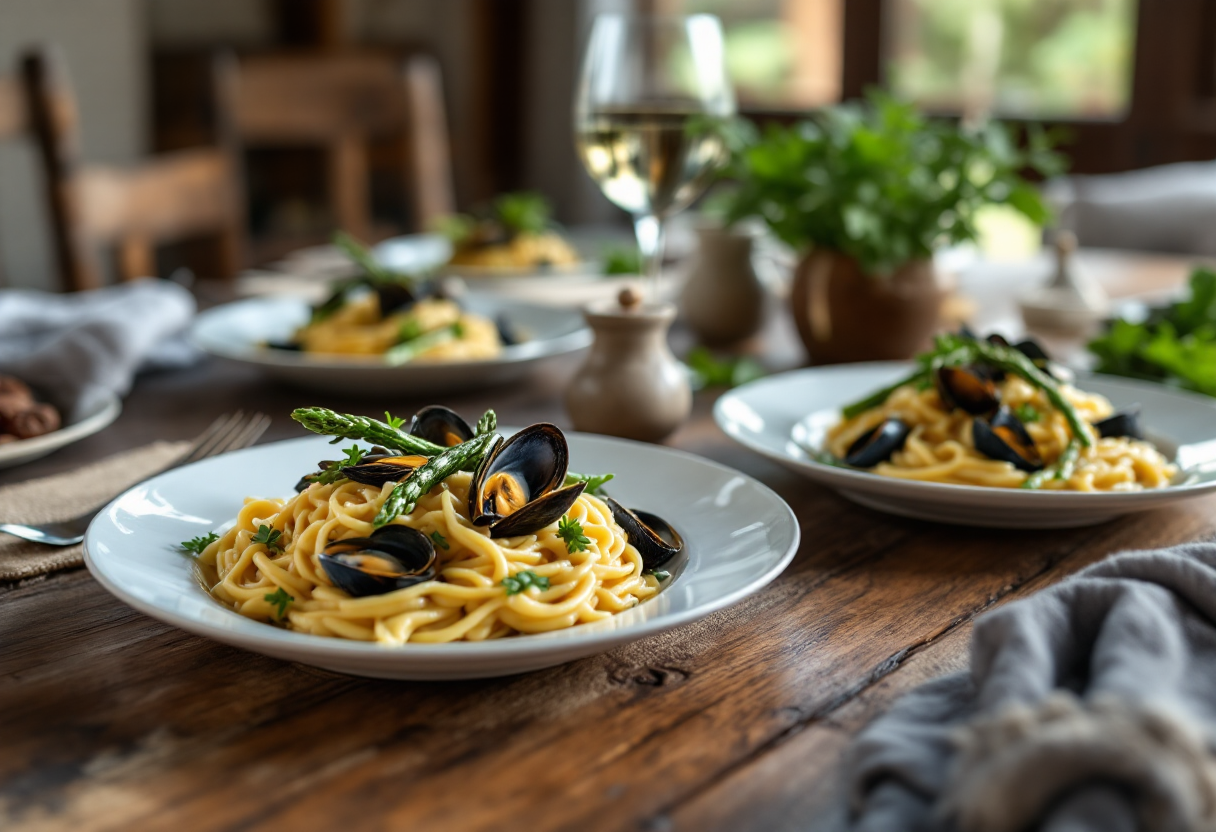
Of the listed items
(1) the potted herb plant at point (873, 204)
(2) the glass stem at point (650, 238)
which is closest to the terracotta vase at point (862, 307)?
(1) the potted herb plant at point (873, 204)

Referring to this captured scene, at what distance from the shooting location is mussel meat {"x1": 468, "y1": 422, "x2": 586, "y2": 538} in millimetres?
991

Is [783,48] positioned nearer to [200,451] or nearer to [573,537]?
[200,451]

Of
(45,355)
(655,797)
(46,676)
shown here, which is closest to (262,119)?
(45,355)

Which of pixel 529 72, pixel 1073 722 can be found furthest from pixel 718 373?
pixel 529 72

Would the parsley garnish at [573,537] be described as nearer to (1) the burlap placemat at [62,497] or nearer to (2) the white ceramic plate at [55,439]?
(1) the burlap placemat at [62,497]

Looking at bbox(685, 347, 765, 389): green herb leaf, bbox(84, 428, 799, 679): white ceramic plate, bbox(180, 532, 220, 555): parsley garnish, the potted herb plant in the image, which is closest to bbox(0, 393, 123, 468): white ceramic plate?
bbox(84, 428, 799, 679): white ceramic plate

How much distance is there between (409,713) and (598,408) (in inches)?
29.4

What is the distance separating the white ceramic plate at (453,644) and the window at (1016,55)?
5043mm

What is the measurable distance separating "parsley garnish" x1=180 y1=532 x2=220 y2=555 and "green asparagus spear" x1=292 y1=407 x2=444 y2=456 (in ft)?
0.50

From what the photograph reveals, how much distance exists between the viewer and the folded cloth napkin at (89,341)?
174cm

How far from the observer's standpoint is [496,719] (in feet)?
2.93

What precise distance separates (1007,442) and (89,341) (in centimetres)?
139

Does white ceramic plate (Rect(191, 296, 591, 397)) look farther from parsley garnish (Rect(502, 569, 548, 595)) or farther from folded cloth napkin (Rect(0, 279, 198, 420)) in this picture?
parsley garnish (Rect(502, 569, 548, 595))

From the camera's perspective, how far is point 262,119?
12.0 feet
